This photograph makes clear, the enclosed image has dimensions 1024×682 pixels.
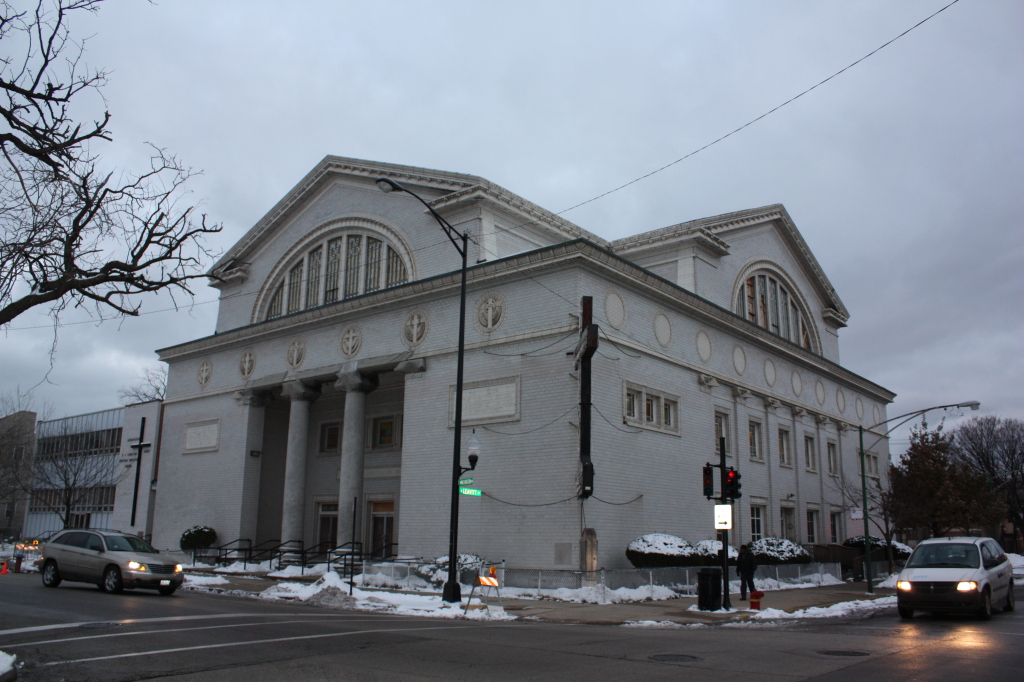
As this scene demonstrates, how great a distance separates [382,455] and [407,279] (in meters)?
7.87

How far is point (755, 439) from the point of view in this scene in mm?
35781

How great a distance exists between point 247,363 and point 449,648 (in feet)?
93.9

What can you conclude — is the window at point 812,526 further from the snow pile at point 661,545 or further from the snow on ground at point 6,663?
the snow on ground at point 6,663

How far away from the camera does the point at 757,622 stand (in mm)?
18172

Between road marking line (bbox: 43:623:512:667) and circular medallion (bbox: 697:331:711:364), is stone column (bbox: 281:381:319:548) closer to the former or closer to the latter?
circular medallion (bbox: 697:331:711:364)

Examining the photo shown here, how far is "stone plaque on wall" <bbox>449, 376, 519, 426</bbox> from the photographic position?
27.1m

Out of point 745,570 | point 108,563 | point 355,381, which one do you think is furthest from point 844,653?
point 355,381

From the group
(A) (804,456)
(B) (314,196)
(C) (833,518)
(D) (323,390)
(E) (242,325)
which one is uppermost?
(B) (314,196)

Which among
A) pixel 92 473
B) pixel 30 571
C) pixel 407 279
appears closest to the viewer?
pixel 30 571

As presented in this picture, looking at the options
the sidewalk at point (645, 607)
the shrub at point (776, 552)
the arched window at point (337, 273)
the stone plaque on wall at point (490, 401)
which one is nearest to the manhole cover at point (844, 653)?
the sidewalk at point (645, 607)

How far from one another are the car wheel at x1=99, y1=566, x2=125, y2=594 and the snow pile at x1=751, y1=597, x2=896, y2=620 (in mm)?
15990

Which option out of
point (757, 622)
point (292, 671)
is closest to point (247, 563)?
point (757, 622)

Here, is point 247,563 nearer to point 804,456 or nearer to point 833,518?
point 804,456

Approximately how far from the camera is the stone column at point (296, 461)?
33469mm
